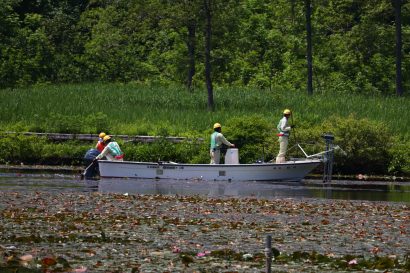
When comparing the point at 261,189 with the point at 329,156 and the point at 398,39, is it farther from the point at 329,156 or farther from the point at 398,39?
the point at 398,39

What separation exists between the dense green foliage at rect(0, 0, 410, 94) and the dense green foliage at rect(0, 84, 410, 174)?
17.4 feet

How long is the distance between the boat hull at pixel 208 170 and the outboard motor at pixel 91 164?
A: 0.28 metres

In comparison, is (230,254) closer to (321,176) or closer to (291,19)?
(321,176)

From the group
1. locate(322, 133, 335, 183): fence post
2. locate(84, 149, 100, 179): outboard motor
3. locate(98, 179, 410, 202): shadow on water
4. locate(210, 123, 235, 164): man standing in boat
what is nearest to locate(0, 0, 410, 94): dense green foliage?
locate(84, 149, 100, 179): outboard motor

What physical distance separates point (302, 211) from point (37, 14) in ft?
139

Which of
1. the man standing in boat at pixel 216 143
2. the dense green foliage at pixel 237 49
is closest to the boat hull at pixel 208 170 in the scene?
the man standing in boat at pixel 216 143

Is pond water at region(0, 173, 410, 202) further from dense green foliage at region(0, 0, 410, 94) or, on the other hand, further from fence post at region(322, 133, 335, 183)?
dense green foliage at region(0, 0, 410, 94)

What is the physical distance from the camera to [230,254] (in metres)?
17.6

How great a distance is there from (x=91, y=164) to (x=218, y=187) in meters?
4.97

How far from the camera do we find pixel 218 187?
33656 mm

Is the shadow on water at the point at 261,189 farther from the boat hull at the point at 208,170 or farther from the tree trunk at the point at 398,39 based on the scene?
the tree trunk at the point at 398,39

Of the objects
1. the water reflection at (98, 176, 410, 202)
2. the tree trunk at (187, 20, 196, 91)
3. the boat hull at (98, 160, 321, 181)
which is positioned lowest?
the water reflection at (98, 176, 410, 202)

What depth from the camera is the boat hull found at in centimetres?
3588

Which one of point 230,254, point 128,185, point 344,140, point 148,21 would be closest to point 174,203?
point 128,185
